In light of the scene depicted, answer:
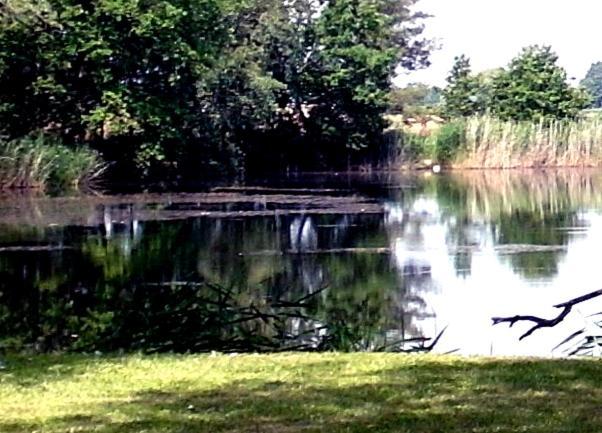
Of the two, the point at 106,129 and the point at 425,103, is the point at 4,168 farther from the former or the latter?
the point at 425,103

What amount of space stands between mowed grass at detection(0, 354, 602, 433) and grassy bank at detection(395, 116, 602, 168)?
1584 inches

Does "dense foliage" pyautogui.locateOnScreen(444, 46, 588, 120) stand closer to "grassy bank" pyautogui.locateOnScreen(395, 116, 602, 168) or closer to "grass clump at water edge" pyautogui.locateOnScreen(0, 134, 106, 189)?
"grassy bank" pyautogui.locateOnScreen(395, 116, 602, 168)

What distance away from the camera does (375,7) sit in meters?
51.8

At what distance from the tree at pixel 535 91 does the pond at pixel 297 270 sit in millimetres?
19275

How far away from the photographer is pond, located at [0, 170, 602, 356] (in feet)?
40.1

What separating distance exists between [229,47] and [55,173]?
1084 cm

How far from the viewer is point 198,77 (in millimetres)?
40719

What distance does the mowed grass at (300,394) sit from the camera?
6195mm

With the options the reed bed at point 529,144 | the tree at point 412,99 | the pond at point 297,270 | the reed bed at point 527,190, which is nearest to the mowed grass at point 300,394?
the pond at point 297,270

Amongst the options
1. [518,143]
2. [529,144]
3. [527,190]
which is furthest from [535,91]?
[527,190]

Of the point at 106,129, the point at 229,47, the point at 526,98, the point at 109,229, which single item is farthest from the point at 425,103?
the point at 109,229

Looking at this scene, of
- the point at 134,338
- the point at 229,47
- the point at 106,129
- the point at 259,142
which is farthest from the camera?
the point at 259,142

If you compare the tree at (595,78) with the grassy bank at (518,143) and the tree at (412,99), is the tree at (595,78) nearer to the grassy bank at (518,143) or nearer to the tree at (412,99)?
the tree at (412,99)

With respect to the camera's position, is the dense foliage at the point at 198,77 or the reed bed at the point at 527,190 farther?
the dense foliage at the point at 198,77
